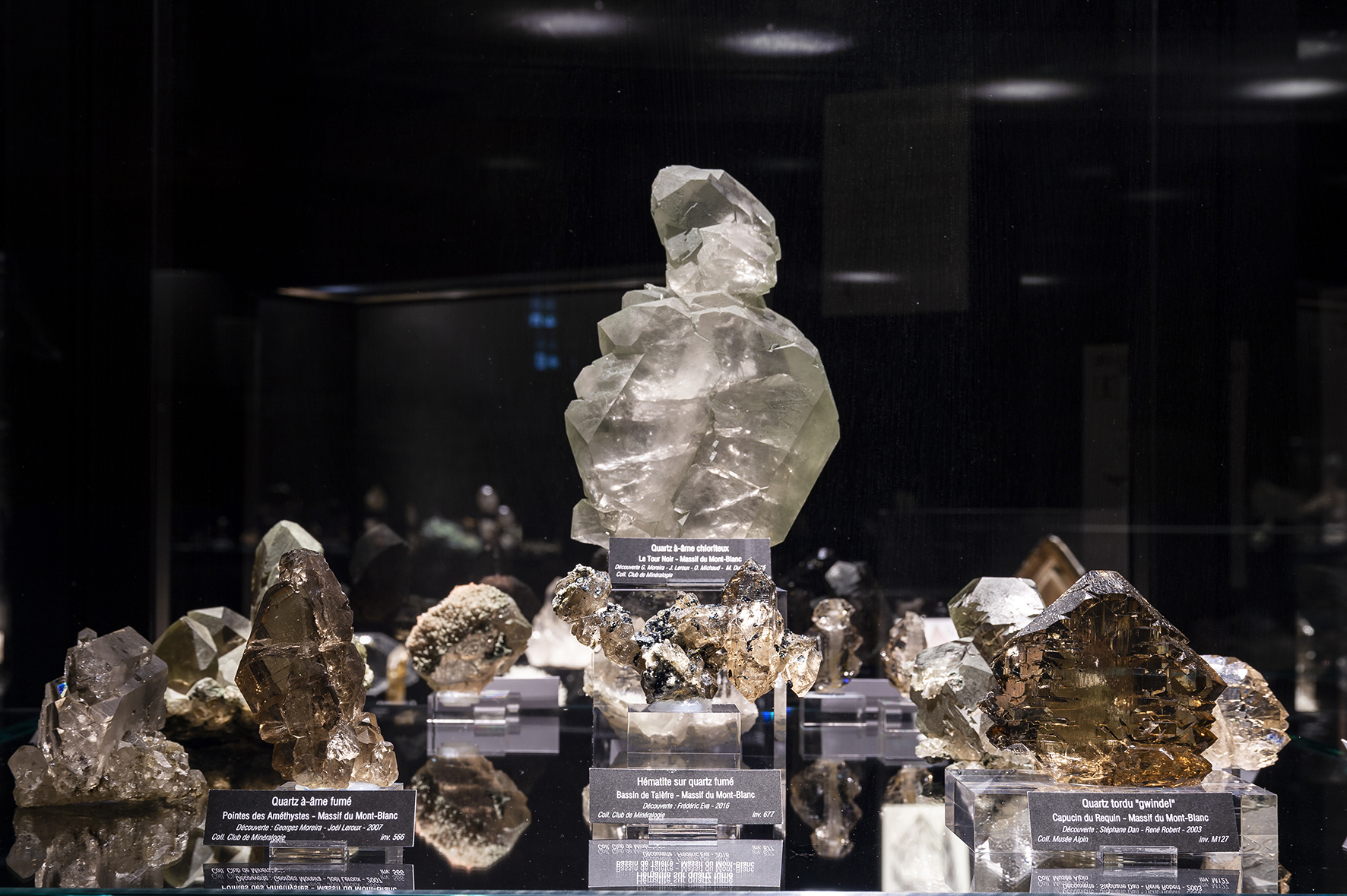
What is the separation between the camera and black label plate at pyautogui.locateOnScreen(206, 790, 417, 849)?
3.93 feet

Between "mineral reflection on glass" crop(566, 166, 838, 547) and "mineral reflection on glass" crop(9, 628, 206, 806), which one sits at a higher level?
"mineral reflection on glass" crop(566, 166, 838, 547)

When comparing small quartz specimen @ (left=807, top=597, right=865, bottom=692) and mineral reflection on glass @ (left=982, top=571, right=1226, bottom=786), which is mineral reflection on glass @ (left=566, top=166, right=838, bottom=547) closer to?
small quartz specimen @ (left=807, top=597, right=865, bottom=692)

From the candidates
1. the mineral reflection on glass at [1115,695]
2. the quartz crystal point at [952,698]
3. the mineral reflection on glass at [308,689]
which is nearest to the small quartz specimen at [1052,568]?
the quartz crystal point at [952,698]

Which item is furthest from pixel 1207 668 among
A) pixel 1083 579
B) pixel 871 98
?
pixel 871 98

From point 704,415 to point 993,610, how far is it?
508 mm

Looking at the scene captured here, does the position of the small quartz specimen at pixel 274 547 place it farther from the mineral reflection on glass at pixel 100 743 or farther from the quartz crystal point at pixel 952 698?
the quartz crystal point at pixel 952 698

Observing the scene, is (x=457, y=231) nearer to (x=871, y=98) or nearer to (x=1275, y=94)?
(x=871, y=98)

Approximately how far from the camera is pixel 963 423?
2.09 meters

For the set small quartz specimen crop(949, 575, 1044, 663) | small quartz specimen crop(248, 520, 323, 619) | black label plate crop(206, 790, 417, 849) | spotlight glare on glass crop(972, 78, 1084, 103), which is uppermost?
spotlight glare on glass crop(972, 78, 1084, 103)

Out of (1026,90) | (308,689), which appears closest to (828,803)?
(308,689)

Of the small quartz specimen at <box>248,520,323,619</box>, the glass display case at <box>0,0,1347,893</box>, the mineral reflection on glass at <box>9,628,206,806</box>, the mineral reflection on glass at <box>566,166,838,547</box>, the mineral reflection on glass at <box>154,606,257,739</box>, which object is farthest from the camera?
the glass display case at <box>0,0,1347,893</box>

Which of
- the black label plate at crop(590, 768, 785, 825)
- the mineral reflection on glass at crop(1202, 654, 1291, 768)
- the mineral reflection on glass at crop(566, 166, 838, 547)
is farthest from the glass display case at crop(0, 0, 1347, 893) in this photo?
the black label plate at crop(590, 768, 785, 825)

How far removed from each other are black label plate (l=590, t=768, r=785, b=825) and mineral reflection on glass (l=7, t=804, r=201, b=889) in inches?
18.4

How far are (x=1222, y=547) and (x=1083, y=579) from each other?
97 cm
